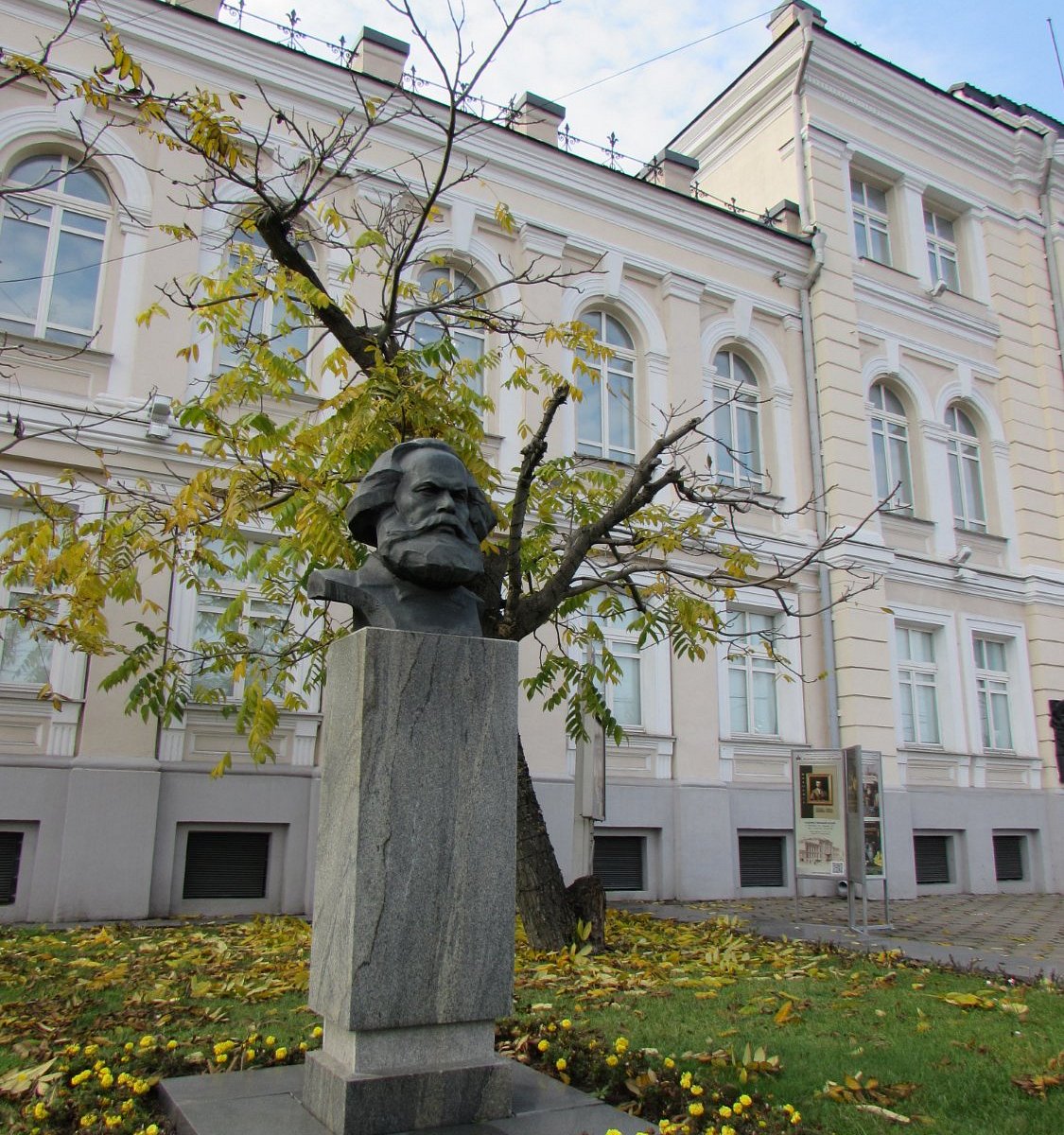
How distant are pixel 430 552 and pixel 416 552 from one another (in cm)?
6

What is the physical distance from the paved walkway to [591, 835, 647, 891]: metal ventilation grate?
50 cm

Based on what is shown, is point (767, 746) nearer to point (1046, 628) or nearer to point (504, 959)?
point (1046, 628)

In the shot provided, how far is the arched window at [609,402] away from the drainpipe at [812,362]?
305 centimetres

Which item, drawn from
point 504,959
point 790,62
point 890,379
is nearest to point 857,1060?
point 504,959

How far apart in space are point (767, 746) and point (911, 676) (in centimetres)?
317

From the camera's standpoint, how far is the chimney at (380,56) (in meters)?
13.5

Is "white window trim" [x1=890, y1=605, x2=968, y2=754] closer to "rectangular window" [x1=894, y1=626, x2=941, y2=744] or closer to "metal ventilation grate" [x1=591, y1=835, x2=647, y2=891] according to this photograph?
"rectangular window" [x1=894, y1=626, x2=941, y2=744]

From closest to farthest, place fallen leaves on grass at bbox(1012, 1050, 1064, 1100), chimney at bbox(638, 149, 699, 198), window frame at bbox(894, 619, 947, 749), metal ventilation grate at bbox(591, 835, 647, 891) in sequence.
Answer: fallen leaves on grass at bbox(1012, 1050, 1064, 1100), metal ventilation grate at bbox(591, 835, 647, 891), window frame at bbox(894, 619, 947, 749), chimney at bbox(638, 149, 699, 198)

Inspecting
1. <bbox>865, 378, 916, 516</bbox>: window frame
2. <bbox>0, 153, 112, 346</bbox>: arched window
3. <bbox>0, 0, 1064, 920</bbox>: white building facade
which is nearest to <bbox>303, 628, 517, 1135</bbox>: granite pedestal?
<bbox>0, 0, 1064, 920</bbox>: white building facade

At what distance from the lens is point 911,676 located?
1573 centimetres

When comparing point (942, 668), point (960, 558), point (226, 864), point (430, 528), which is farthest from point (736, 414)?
point (430, 528)

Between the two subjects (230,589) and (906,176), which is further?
(906,176)

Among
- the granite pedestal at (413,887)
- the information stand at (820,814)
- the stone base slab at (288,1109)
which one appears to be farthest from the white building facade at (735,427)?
the granite pedestal at (413,887)

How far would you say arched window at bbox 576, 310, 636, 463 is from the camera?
559 inches
